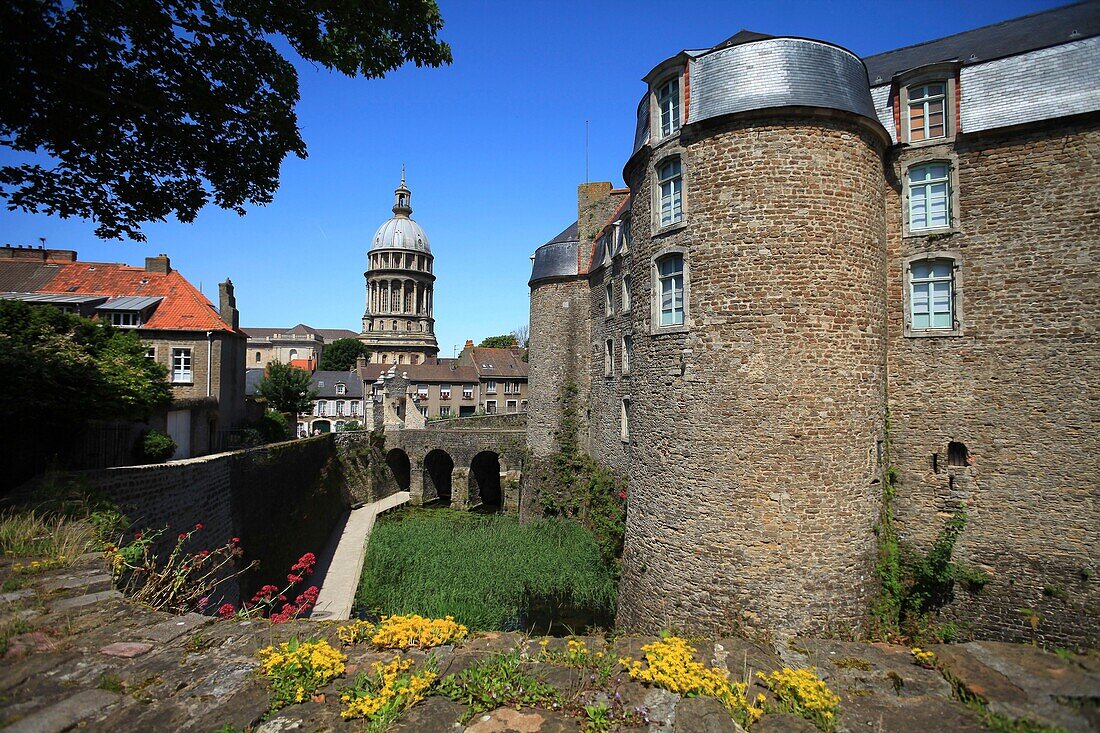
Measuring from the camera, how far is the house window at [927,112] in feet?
32.5

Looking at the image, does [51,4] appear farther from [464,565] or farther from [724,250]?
[464,565]

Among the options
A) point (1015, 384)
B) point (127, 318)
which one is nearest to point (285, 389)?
point (127, 318)

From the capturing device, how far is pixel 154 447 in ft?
38.8

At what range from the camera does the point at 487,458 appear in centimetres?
3212

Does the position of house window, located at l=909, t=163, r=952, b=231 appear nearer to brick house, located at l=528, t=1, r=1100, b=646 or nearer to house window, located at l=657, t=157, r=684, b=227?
brick house, located at l=528, t=1, r=1100, b=646

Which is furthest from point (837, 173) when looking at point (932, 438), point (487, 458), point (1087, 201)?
point (487, 458)

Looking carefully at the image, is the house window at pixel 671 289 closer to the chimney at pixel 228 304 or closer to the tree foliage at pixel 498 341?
the chimney at pixel 228 304

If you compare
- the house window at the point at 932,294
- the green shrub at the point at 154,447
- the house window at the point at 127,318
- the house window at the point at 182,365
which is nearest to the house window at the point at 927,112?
the house window at the point at 932,294

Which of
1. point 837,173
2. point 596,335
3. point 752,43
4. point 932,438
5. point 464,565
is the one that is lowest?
point 464,565

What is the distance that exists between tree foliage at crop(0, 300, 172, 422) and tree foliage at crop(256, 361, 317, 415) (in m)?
19.1

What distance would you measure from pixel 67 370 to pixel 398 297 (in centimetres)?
6678

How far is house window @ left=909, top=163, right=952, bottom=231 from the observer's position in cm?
991

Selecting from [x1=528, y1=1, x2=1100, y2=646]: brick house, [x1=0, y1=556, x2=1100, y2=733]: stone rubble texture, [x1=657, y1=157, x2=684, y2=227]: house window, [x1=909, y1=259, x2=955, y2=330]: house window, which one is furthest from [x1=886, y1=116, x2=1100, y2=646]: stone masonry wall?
[x1=0, y1=556, x2=1100, y2=733]: stone rubble texture

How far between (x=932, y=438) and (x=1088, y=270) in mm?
3498
